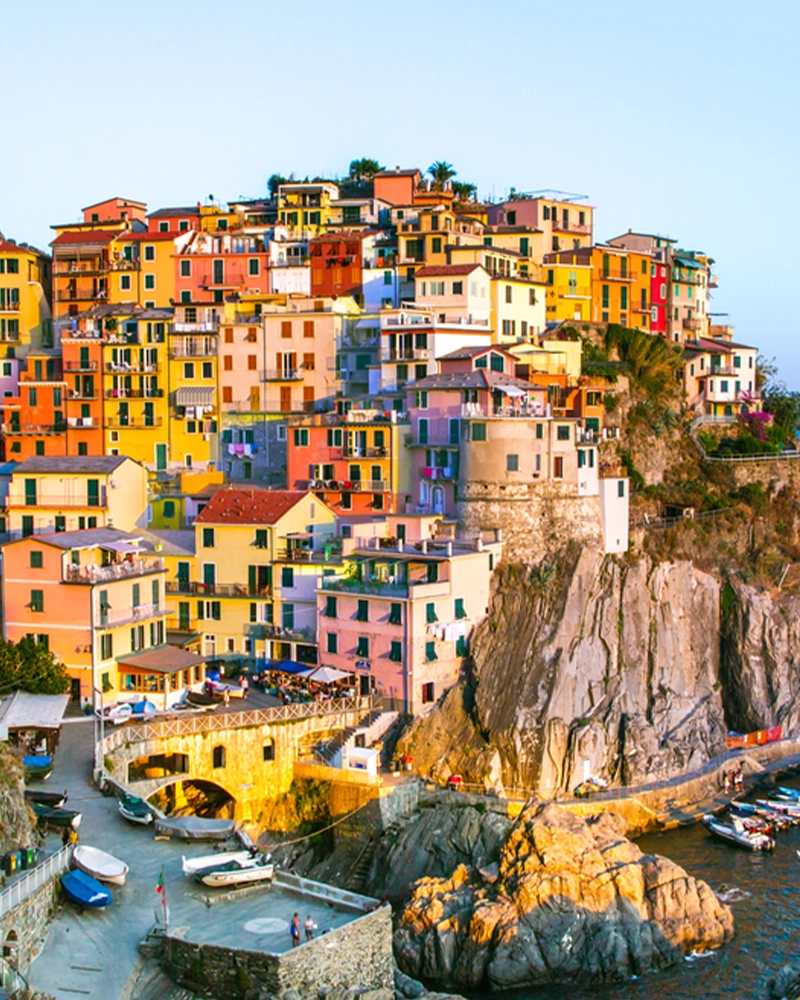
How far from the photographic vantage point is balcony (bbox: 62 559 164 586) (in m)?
57.6

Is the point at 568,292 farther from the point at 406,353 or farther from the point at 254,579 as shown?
the point at 254,579

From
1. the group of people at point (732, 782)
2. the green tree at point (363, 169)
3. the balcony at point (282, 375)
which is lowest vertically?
the group of people at point (732, 782)

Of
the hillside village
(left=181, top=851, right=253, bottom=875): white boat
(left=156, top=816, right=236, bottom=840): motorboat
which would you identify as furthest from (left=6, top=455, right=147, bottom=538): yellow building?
(left=181, top=851, right=253, bottom=875): white boat

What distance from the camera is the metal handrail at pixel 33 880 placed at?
3381 centimetres

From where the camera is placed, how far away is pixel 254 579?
6450 cm

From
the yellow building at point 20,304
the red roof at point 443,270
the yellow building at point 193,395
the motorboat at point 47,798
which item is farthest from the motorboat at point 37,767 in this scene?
the yellow building at point 20,304

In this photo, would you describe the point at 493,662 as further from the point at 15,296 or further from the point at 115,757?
the point at 15,296

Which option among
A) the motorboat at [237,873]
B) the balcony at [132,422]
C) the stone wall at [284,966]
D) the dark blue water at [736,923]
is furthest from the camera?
the balcony at [132,422]

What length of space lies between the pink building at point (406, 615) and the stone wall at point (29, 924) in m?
24.2

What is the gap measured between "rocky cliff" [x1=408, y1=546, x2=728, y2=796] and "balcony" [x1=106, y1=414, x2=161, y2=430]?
25.3 meters

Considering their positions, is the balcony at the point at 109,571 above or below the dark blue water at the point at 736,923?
above

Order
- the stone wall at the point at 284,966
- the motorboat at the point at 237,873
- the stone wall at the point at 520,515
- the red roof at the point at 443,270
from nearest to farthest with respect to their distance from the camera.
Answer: the stone wall at the point at 284,966, the motorboat at the point at 237,873, the stone wall at the point at 520,515, the red roof at the point at 443,270

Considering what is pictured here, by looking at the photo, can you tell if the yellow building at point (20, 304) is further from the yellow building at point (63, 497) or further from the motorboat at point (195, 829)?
the motorboat at point (195, 829)

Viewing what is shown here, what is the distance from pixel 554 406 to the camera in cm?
7194
